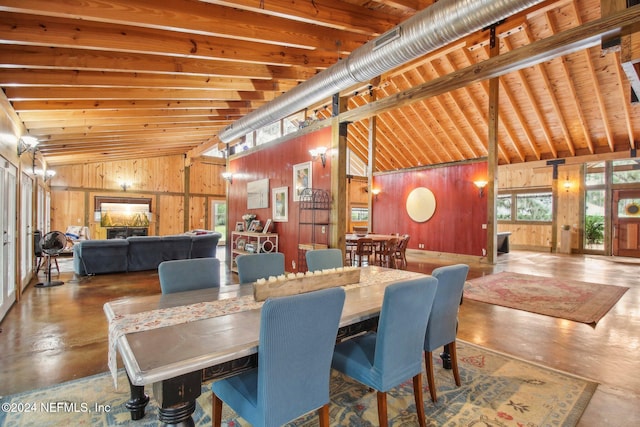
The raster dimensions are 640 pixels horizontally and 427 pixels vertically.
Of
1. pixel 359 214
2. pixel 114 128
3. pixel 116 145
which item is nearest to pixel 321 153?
pixel 114 128

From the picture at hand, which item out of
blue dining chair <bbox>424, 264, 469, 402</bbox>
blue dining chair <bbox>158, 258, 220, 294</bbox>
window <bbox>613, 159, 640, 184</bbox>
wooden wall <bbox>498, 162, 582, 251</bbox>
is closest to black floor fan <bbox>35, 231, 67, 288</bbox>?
blue dining chair <bbox>158, 258, 220, 294</bbox>

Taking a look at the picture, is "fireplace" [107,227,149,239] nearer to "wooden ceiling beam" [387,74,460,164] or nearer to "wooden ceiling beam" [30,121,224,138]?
"wooden ceiling beam" [30,121,224,138]

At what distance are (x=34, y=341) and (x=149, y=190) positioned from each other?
9199mm

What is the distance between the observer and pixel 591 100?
27.0 feet

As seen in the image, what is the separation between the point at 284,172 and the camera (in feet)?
21.4

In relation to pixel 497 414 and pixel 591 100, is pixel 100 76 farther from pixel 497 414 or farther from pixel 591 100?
pixel 591 100

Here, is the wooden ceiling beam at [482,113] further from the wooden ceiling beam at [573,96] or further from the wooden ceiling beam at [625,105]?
the wooden ceiling beam at [625,105]

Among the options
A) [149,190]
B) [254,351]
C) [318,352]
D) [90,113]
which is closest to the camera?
[254,351]

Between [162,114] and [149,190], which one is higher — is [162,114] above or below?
above

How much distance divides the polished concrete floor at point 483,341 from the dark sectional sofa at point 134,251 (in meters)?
1.04

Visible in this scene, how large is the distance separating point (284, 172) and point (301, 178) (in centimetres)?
63

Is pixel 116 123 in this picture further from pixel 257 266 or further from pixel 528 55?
pixel 528 55

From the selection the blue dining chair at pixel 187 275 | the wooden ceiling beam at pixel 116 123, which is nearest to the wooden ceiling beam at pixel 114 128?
the wooden ceiling beam at pixel 116 123

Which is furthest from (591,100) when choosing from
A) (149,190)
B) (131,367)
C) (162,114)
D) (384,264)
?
(149,190)
